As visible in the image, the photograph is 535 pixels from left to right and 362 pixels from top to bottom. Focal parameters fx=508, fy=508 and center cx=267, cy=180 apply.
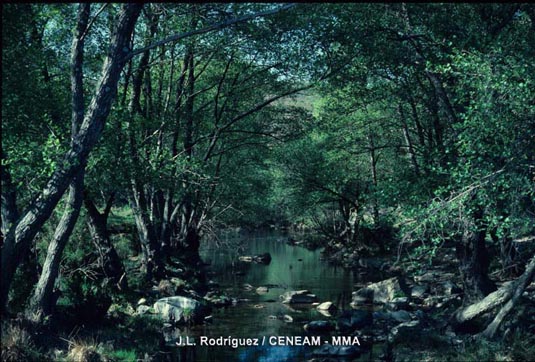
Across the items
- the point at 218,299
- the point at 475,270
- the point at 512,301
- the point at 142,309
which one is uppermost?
the point at 475,270

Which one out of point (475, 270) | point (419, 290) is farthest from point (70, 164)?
point (419, 290)

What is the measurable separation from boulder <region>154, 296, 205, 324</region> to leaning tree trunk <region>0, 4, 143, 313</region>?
768cm

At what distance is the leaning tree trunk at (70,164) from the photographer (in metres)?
10.2

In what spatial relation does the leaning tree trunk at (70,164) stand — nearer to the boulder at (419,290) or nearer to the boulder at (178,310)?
the boulder at (178,310)

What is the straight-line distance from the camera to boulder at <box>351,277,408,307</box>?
22781 millimetres

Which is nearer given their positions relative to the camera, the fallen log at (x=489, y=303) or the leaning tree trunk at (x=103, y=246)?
the fallen log at (x=489, y=303)

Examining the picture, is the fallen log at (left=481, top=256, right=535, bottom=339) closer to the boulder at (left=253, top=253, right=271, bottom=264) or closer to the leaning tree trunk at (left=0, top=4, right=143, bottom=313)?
the leaning tree trunk at (left=0, top=4, right=143, bottom=313)

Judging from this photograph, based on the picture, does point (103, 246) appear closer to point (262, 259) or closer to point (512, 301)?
point (512, 301)

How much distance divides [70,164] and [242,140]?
1826 cm

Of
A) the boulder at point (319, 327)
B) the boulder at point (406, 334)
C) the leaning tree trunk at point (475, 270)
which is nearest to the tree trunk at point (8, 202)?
the boulder at point (319, 327)

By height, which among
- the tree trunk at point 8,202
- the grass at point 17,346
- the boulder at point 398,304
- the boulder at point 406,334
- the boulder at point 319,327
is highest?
the tree trunk at point 8,202

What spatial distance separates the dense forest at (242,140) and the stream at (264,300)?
95cm

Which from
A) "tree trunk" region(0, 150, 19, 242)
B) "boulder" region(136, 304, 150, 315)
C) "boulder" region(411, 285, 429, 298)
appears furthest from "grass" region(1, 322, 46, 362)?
"boulder" region(411, 285, 429, 298)

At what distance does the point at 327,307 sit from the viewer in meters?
21.3
